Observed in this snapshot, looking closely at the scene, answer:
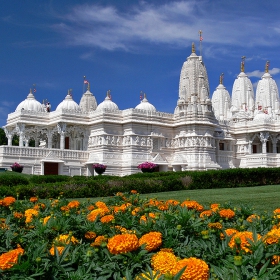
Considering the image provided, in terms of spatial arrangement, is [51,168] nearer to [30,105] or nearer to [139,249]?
[30,105]

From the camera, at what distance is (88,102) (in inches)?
2012

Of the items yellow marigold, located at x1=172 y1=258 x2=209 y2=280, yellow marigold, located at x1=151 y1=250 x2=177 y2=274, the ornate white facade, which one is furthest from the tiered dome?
yellow marigold, located at x1=172 y1=258 x2=209 y2=280

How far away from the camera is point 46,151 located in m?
36.5

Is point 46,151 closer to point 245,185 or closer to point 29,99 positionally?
→ point 29,99

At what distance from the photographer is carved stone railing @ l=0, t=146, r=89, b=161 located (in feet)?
113

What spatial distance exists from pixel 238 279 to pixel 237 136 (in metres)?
46.9

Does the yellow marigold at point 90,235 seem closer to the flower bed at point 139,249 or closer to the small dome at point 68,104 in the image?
the flower bed at point 139,249

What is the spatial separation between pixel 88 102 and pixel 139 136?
490 inches

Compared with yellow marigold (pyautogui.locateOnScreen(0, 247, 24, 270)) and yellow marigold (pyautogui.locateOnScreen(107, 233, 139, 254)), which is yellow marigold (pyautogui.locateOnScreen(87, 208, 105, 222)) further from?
yellow marigold (pyautogui.locateOnScreen(0, 247, 24, 270))

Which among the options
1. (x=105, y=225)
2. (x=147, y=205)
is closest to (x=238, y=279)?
(x=105, y=225)

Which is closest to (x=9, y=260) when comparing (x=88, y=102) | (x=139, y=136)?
(x=139, y=136)

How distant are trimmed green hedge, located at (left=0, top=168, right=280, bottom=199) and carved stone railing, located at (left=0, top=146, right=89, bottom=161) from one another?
13.0 meters

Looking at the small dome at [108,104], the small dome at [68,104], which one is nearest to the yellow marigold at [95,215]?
the small dome at [68,104]

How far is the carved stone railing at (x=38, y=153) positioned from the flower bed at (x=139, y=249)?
29278 mm
